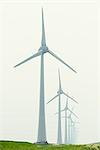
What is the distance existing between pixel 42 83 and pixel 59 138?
787 inches

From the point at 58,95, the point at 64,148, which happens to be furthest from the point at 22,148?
the point at 58,95

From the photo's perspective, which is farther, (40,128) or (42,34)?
(42,34)

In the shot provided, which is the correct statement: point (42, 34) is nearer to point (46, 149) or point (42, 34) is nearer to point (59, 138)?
point (59, 138)

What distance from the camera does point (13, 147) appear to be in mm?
27578

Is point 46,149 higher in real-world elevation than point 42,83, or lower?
lower

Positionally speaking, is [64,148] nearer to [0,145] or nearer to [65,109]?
[0,145]

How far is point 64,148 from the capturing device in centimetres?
2858

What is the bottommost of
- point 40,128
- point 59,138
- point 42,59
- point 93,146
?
point 59,138

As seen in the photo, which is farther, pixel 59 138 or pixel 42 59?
pixel 59 138

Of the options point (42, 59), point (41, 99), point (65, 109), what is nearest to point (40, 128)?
point (41, 99)

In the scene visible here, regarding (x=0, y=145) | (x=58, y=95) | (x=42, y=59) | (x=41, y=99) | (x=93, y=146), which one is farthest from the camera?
(x=58, y=95)

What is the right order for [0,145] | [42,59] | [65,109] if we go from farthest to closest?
[65,109] → [42,59] → [0,145]

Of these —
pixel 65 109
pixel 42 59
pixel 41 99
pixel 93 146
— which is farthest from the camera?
pixel 65 109

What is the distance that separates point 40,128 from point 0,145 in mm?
22384
